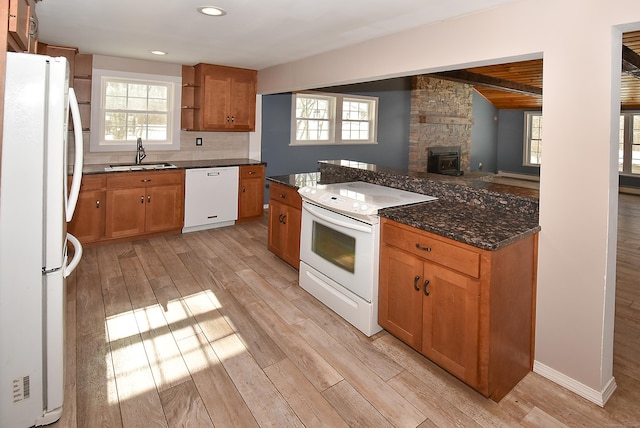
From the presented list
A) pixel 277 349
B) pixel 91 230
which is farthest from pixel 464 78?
pixel 91 230

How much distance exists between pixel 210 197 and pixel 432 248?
141 inches

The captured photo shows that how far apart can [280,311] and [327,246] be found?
1.99ft

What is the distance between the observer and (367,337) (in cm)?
258

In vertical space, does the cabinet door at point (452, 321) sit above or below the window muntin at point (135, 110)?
below

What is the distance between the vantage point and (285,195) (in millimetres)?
3705

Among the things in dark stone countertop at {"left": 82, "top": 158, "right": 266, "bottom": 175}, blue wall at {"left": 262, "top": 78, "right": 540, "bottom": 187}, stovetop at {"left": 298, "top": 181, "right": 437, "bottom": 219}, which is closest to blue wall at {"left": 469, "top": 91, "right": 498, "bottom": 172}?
blue wall at {"left": 262, "top": 78, "right": 540, "bottom": 187}

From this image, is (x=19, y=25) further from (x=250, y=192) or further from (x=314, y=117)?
(x=314, y=117)

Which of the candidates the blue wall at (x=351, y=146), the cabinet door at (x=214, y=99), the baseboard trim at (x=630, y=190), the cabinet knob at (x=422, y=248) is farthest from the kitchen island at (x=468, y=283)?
the baseboard trim at (x=630, y=190)

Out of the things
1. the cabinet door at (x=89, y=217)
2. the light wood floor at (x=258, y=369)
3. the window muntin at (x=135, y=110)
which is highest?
the window muntin at (x=135, y=110)

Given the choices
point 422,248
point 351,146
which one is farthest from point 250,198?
point 422,248

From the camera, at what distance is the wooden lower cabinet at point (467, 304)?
75.5 inches

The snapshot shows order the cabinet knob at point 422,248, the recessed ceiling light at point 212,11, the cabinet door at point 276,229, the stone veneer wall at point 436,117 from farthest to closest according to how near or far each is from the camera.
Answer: the stone veneer wall at point 436,117, the cabinet door at point 276,229, the recessed ceiling light at point 212,11, the cabinet knob at point 422,248

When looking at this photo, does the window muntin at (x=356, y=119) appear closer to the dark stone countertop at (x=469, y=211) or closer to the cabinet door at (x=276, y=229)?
the cabinet door at (x=276, y=229)

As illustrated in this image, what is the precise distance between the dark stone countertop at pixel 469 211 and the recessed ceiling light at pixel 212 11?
1.78 m
